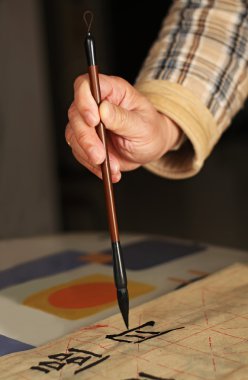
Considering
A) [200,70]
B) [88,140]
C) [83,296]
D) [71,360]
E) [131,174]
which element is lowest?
[71,360]

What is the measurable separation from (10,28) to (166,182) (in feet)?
6.66

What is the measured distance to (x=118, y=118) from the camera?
702 millimetres

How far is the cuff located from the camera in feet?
2.87

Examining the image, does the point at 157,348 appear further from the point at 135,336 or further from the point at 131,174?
the point at 131,174

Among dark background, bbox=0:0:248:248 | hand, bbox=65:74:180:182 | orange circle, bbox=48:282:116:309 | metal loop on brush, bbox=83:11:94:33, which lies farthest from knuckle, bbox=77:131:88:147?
dark background, bbox=0:0:248:248

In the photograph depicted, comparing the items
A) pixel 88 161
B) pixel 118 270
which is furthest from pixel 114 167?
pixel 118 270

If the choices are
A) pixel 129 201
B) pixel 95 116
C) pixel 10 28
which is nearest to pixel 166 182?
pixel 129 201

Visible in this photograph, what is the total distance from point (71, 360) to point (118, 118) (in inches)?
10.7

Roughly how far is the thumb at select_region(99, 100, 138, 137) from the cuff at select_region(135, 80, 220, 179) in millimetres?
119

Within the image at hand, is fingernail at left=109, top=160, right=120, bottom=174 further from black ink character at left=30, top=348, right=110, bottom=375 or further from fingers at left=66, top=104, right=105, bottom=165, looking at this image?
black ink character at left=30, top=348, right=110, bottom=375

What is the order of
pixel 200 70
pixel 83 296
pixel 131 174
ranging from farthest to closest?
pixel 131 174, pixel 200 70, pixel 83 296

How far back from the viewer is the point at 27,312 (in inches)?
30.0

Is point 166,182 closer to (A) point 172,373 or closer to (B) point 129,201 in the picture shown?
(B) point 129,201

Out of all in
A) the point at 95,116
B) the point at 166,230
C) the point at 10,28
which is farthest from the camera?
the point at 166,230
